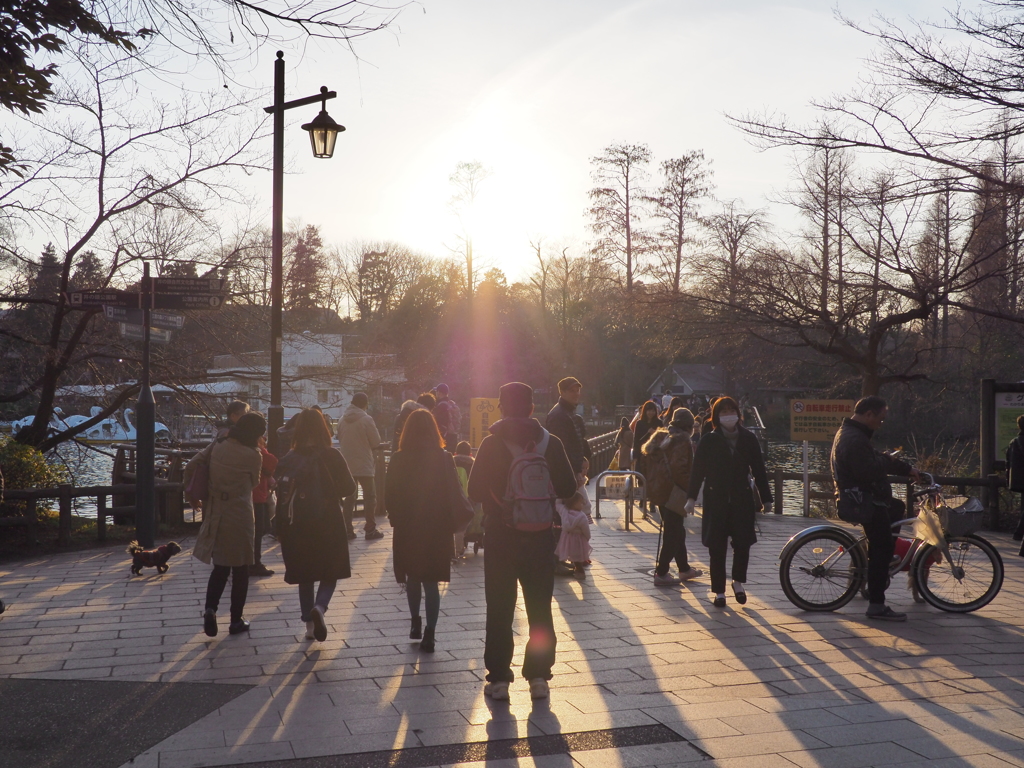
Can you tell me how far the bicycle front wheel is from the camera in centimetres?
716

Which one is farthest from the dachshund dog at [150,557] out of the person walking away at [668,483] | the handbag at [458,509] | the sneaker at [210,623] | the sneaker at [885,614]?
the sneaker at [885,614]

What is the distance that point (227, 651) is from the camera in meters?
6.01

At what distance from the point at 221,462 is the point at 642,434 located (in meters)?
7.36

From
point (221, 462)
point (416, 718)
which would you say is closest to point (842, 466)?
point (416, 718)

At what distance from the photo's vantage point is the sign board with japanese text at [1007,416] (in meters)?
12.6

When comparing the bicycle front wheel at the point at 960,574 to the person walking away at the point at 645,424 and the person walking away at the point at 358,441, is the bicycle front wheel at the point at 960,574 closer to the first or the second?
the person walking away at the point at 645,424

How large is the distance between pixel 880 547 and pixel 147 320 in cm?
715

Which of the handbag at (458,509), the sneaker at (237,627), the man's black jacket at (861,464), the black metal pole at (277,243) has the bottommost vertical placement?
the sneaker at (237,627)

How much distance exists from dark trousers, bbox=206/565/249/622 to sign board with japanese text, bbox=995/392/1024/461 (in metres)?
10.4

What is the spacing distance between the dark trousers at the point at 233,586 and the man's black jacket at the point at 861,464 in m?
4.34

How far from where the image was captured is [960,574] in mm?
7215

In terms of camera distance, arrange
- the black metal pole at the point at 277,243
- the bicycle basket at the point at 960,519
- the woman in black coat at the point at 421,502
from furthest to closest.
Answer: the black metal pole at the point at 277,243 < the bicycle basket at the point at 960,519 < the woman in black coat at the point at 421,502

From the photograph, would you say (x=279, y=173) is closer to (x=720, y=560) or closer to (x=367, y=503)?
(x=367, y=503)

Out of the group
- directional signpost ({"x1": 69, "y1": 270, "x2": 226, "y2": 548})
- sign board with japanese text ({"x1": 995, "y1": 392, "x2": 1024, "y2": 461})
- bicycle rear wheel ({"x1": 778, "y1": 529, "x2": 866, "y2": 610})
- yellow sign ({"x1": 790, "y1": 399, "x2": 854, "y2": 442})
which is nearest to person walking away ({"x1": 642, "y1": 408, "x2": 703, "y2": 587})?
bicycle rear wheel ({"x1": 778, "y1": 529, "x2": 866, "y2": 610})
